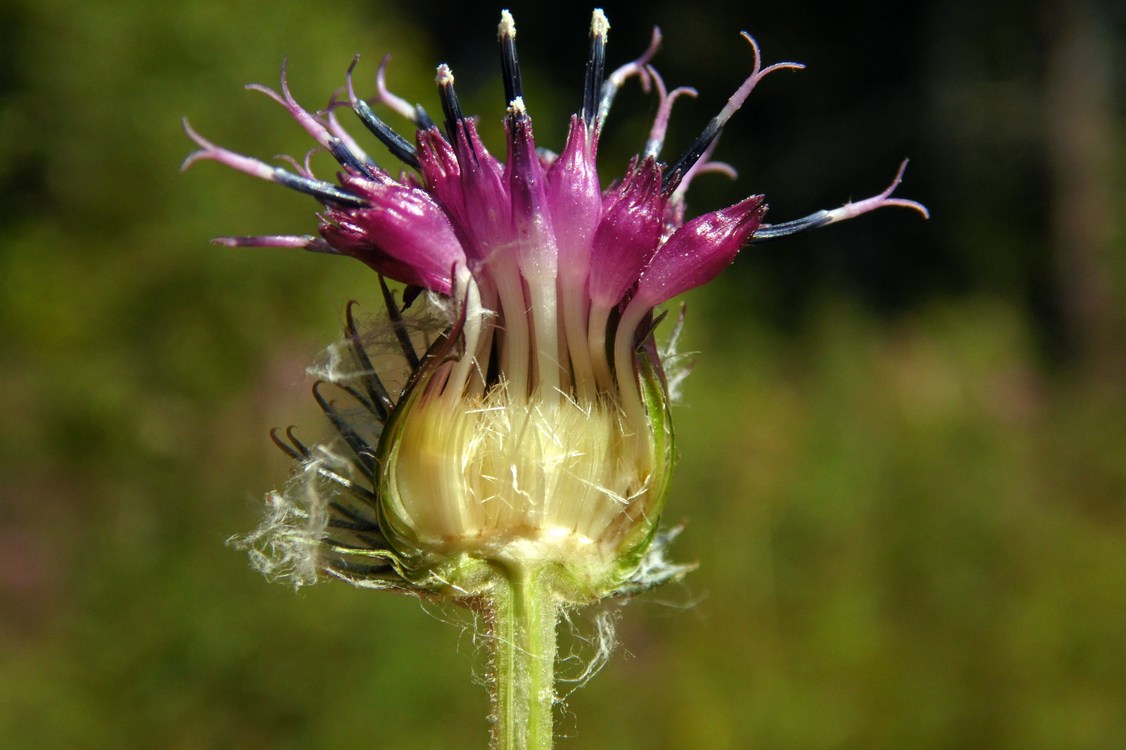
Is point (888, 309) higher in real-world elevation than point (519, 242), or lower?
higher

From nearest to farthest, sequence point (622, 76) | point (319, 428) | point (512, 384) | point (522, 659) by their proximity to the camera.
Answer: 1. point (522, 659)
2. point (512, 384)
3. point (622, 76)
4. point (319, 428)

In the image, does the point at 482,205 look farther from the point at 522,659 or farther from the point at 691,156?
the point at 522,659

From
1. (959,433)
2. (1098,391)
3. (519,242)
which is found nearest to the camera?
(519,242)

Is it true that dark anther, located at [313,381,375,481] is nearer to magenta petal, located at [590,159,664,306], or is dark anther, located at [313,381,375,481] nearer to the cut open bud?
the cut open bud

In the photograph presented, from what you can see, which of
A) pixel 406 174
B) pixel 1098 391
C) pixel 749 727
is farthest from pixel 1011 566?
pixel 1098 391

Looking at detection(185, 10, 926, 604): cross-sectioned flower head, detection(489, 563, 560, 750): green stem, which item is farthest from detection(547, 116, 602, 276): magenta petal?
detection(489, 563, 560, 750): green stem

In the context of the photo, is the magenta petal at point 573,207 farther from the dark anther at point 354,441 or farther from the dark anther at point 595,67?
the dark anther at point 354,441

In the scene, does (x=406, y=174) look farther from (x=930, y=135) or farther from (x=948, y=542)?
(x=930, y=135)

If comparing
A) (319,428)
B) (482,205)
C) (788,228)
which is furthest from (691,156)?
(319,428)

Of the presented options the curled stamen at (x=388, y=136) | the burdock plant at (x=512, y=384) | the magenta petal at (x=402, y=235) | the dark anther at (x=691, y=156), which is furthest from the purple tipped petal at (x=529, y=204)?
the curled stamen at (x=388, y=136)
